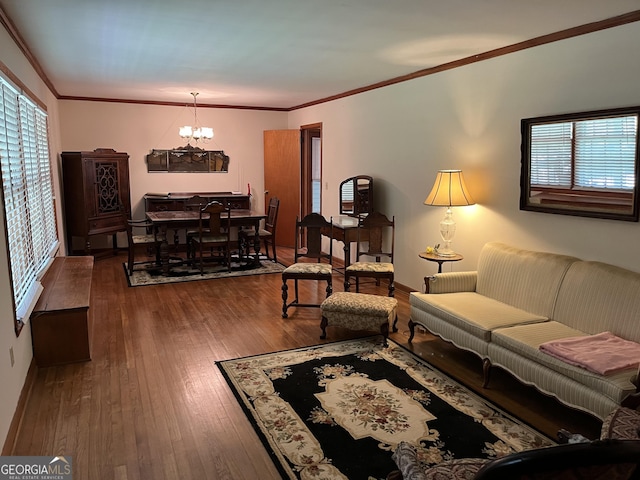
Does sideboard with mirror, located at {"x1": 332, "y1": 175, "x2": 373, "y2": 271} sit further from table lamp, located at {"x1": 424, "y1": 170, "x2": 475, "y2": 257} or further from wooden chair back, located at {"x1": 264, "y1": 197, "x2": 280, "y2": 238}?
table lamp, located at {"x1": 424, "y1": 170, "x2": 475, "y2": 257}

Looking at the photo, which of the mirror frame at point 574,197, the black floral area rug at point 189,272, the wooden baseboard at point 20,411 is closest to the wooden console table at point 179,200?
the black floral area rug at point 189,272

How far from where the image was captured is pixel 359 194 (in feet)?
20.2

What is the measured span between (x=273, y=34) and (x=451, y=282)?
8.01ft

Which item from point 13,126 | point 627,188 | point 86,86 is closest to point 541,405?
point 627,188

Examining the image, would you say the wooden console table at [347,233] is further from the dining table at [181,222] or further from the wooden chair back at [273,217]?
the dining table at [181,222]

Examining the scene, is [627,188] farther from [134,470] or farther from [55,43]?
[55,43]

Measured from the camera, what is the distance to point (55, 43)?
405 centimetres

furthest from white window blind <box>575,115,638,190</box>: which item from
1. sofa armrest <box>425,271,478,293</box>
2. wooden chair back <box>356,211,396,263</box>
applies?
wooden chair back <box>356,211,396,263</box>

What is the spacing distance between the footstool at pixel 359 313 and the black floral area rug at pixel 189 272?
259 centimetres

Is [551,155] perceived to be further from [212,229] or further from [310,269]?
[212,229]

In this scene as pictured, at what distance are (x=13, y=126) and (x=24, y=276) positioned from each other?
1.10 metres

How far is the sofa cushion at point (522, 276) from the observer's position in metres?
3.49

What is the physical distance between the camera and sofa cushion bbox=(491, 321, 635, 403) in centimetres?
245

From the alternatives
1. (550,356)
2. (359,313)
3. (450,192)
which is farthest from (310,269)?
(550,356)
